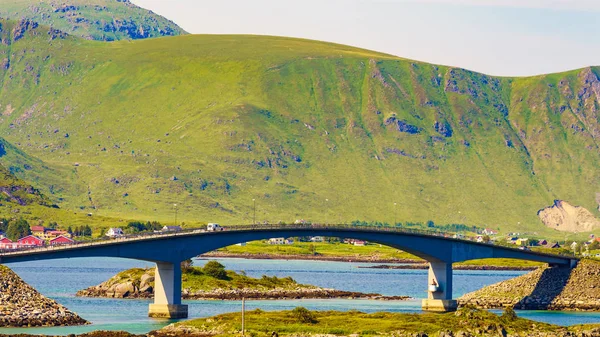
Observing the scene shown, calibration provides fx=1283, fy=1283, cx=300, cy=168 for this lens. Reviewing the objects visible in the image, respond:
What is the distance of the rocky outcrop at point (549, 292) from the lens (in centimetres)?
16425

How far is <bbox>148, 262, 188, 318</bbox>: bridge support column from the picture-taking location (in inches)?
5103

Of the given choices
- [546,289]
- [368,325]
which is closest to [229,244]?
[368,325]

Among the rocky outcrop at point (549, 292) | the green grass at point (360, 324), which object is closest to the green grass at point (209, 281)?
the rocky outcrop at point (549, 292)

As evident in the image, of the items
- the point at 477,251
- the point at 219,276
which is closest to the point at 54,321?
the point at 219,276

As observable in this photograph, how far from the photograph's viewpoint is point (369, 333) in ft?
347

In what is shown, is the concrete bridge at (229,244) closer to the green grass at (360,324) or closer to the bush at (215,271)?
the green grass at (360,324)

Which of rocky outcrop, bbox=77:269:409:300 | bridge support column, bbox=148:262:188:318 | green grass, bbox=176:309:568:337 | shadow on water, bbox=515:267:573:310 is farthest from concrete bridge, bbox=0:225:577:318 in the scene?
green grass, bbox=176:309:568:337

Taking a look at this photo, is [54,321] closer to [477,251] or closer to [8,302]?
[8,302]

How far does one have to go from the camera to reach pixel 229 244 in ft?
477

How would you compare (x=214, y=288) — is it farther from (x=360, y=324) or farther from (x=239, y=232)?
(x=360, y=324)

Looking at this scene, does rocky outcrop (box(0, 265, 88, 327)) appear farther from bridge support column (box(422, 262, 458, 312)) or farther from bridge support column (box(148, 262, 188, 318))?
bridge support column (box(422, 262, 458, 312))

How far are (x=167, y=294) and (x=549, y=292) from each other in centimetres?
6018

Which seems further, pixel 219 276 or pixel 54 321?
pixel 219 276

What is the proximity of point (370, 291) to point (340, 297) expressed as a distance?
21531mm
